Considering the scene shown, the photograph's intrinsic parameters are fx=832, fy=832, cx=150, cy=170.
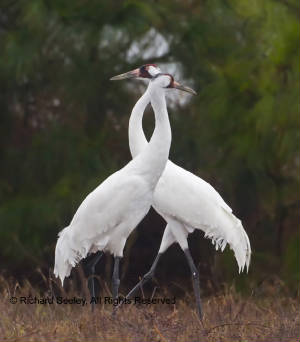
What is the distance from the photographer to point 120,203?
4031 mm

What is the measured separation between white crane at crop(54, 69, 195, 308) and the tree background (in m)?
1.42

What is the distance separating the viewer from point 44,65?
239 inches

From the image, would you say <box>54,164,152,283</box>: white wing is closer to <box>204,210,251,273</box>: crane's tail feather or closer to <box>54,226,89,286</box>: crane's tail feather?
<box>54,226,89,286</box>: crane's tail feather

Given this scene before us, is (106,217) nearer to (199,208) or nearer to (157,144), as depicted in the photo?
(157,144)

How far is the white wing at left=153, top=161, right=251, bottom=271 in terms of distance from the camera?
4.41 meters

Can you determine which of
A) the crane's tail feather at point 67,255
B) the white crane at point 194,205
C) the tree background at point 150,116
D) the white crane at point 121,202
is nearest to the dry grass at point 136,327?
the crane's tail feather at point 67,255

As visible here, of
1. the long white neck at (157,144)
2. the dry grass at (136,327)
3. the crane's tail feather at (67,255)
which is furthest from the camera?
the crane's tail feather at (67,255)

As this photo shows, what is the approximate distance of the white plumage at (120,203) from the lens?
393 cm

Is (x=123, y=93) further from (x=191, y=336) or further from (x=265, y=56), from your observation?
(x=191, y=336)

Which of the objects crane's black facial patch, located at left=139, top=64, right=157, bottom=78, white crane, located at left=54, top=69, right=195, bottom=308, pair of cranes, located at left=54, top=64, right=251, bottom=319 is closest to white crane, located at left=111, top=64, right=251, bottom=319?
pair of cranes, located at left=54, top=64, right=251, bottom=319

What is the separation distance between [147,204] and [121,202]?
0.44 ft

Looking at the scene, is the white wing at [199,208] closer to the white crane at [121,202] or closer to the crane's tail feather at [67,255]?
the white crane at [121,202]

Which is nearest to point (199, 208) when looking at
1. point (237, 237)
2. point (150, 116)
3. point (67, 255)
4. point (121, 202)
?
point (237, 237)

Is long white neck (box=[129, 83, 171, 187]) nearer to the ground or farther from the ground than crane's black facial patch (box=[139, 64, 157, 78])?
nearer to the ground
